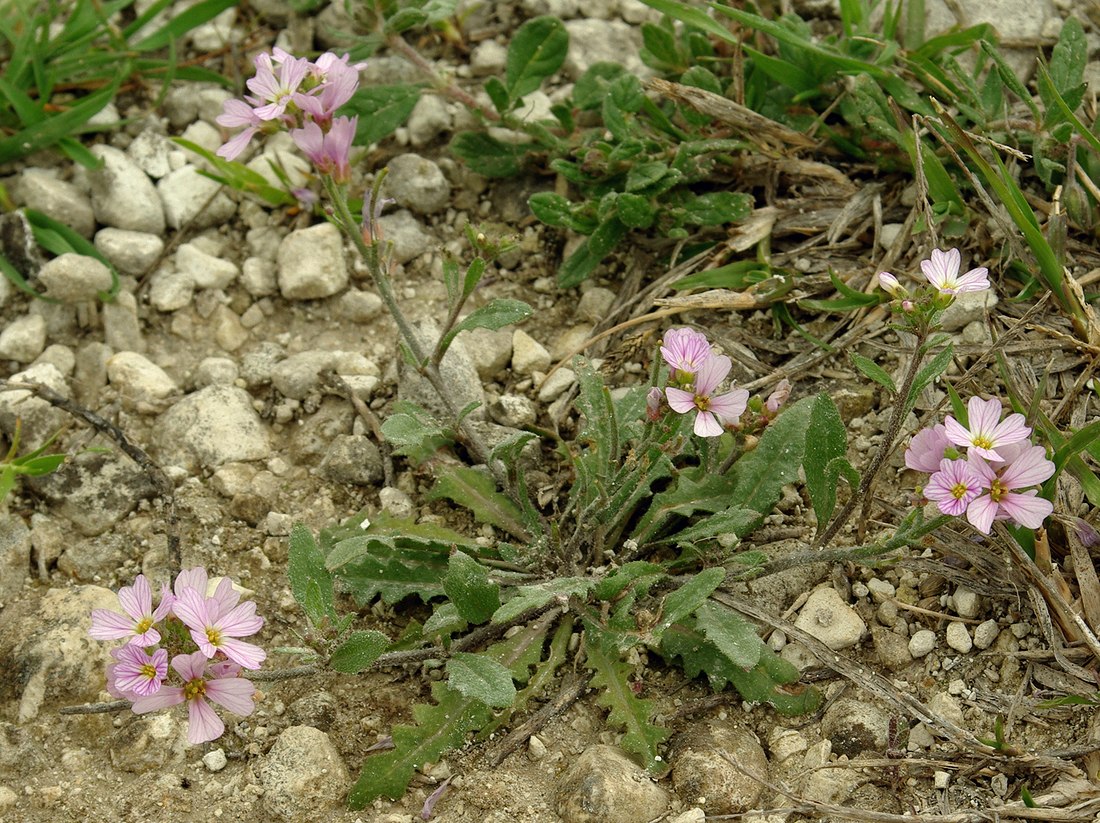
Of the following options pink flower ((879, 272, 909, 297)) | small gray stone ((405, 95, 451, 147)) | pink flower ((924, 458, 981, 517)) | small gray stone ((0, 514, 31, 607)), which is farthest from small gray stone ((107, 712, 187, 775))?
small gray stone ((405, 95, 451, 147))

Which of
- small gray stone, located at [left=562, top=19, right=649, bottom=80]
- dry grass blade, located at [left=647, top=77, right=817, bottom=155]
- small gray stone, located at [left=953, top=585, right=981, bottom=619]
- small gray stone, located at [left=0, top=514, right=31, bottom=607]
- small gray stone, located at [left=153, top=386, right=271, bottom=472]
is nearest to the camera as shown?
small gray stone, located at [left=953, top=585, right=981, bottom=619]

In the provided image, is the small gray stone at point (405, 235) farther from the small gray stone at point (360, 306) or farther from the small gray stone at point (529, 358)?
the small gray stone at point (529, 358)

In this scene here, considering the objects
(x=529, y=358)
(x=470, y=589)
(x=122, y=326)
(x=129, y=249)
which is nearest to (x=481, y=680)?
(x=470, y=589)

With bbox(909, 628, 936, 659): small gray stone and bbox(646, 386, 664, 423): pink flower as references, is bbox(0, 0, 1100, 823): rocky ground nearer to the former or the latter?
bbox(909, 628, 936, 659): small gray stone

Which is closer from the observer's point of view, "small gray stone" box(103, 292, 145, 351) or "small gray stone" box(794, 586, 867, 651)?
"small gray stone" box(794, 586, 867, 651)

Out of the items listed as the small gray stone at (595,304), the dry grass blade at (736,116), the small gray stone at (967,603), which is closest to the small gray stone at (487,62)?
the dry grass blade at (736,116)

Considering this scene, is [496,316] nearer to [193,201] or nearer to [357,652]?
[357,652]
